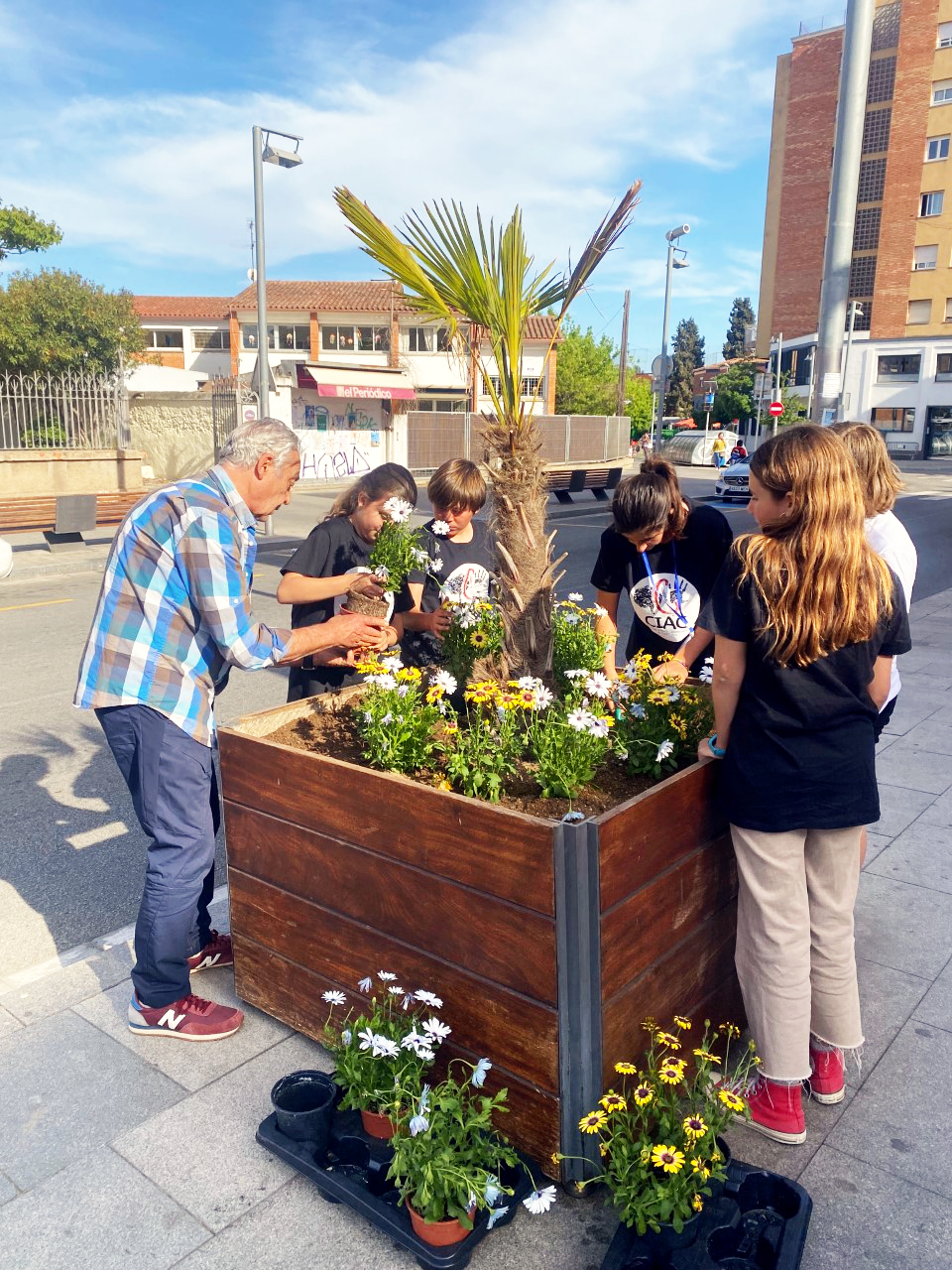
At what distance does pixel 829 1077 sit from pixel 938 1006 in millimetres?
667

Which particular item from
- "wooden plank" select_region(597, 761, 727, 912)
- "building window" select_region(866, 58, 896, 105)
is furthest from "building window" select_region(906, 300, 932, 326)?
"wooden plank" select_region(597, 761, 727, 912)

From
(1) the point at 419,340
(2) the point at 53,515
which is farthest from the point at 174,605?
(1) the point at 419,340

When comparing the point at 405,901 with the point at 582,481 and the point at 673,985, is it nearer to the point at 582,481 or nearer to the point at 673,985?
the point at 673,985

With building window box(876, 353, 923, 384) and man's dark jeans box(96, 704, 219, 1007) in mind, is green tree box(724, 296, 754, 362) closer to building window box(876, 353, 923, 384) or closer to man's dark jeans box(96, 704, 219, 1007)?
building window box(876, 353, 923, 384)

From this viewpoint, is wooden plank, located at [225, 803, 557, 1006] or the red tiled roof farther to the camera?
the red tiled roof

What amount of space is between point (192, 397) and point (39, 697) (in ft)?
67.1

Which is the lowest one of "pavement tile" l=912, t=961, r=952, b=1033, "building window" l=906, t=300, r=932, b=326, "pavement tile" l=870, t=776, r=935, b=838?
"pavement tile" l=870, t=776, r=935, b=838

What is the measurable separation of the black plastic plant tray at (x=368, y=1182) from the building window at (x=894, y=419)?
5587 cm

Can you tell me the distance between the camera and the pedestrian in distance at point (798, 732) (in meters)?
2.17

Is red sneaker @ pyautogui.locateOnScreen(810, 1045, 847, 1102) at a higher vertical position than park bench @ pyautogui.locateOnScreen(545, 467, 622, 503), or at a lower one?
lower

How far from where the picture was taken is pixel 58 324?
32.0 m

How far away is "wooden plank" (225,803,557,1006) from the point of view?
2096 millimetres

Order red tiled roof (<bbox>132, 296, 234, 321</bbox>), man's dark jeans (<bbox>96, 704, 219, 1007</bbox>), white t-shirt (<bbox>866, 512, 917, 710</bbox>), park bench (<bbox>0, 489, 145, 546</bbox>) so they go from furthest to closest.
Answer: red tiled roof (<bbox>132, 296, 234, 321</bbox>) → park bench (<bbox>0, 489, 145, 546</bbox>) → white t-shirt (<bbox>866, 512, 917, 710</bbox>) → man's dark jeans (<bbox>96, 704, 219, 1007</bbox>)

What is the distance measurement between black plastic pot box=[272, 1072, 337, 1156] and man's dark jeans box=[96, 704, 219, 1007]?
0.63 meters
